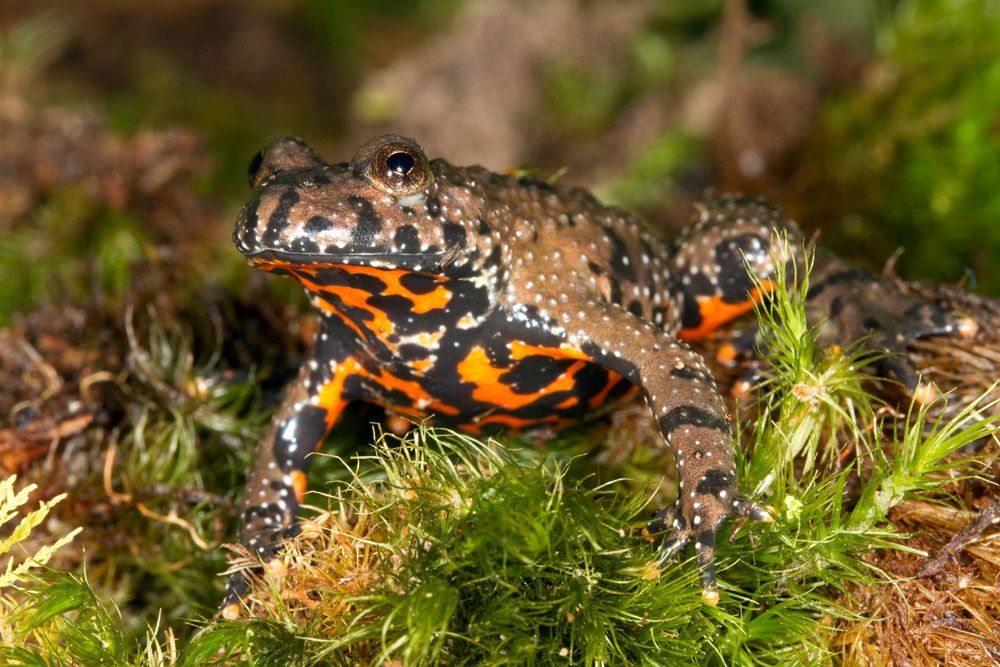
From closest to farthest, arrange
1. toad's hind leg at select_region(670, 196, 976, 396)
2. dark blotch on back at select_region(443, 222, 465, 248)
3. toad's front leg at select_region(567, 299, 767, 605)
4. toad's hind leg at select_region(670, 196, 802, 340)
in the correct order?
toad's front leg at select_region(567, 299, 767, 605) < dark blotch on back at select_region(443, 222, 465, 248) < toad's hind leg at select_region(670, 196, 976, 396) < toad's hind leg at select_region(670, 196, 802, 340)

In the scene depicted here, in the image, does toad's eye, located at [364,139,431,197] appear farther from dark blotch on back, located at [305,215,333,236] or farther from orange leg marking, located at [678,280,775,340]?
orange leg marking, located at [678,280,775,340]

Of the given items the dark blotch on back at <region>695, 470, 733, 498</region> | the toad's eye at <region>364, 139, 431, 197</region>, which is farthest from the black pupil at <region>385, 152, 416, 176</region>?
the dark blotch on back at <region>695, 470, 733, 498</region>

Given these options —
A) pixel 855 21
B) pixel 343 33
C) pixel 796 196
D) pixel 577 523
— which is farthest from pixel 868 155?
pixel 343 33

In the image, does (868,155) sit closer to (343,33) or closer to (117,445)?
(117,445)

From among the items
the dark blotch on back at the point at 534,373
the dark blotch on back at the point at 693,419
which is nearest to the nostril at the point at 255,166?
the dark blotch on back at the point at 534,373

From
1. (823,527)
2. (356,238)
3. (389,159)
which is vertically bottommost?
(823,527)

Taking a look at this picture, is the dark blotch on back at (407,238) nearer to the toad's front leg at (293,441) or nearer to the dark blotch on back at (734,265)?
the toad's front leg at (293,441)

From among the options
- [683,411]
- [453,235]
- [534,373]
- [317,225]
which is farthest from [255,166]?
[683,411]
